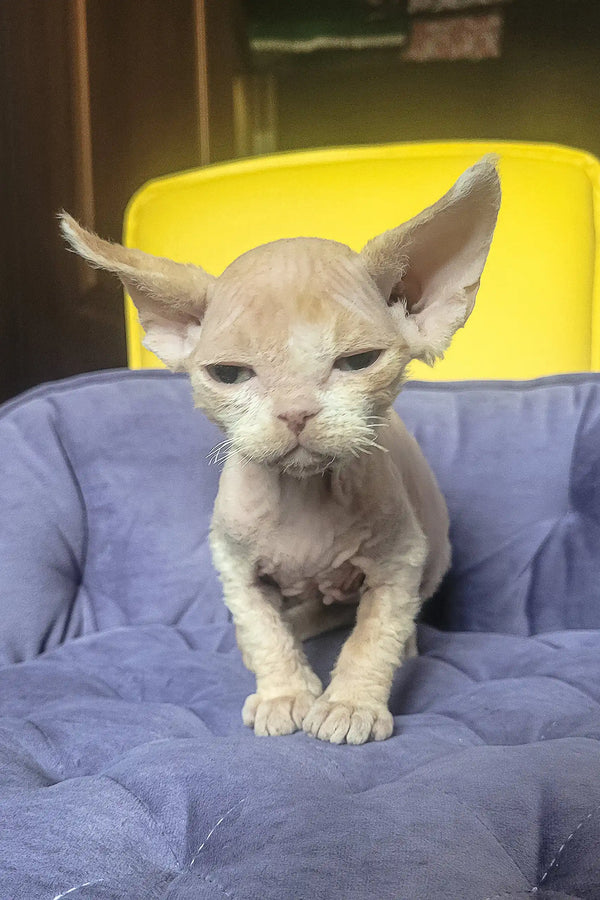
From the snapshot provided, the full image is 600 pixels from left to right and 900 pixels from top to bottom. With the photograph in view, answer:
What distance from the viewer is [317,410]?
0.73 m

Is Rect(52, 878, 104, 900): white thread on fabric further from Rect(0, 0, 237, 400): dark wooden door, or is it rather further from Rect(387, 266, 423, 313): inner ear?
Rect(0, 0, 237, 400): dark wooden door

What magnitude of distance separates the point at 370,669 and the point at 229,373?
364 millimetres

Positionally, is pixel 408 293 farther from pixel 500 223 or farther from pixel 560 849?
pixel 500 223

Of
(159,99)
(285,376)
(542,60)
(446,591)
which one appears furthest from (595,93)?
(285,376)

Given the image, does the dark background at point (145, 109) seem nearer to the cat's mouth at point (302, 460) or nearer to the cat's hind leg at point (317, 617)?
the cat's hind leg at point (317, 617)

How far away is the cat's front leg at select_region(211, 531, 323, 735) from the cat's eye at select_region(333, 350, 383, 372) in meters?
0.31

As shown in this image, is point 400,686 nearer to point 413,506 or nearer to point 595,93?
point 413,506

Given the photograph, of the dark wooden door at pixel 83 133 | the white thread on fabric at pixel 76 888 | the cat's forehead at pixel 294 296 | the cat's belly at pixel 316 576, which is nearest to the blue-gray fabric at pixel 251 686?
the white thread on fabric at pixel 76 888

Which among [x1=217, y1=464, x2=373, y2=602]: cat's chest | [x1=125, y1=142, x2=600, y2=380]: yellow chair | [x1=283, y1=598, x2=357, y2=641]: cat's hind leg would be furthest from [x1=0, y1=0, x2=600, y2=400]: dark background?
[x1=217, y1=464, x2=373, y2=602]: cat's chest

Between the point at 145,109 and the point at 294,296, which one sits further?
the point at 145,109

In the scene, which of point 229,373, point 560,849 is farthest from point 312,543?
point 560,849

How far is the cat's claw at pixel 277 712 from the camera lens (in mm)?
895

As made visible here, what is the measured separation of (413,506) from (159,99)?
179cm

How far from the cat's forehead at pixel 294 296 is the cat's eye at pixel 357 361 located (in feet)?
0.07
